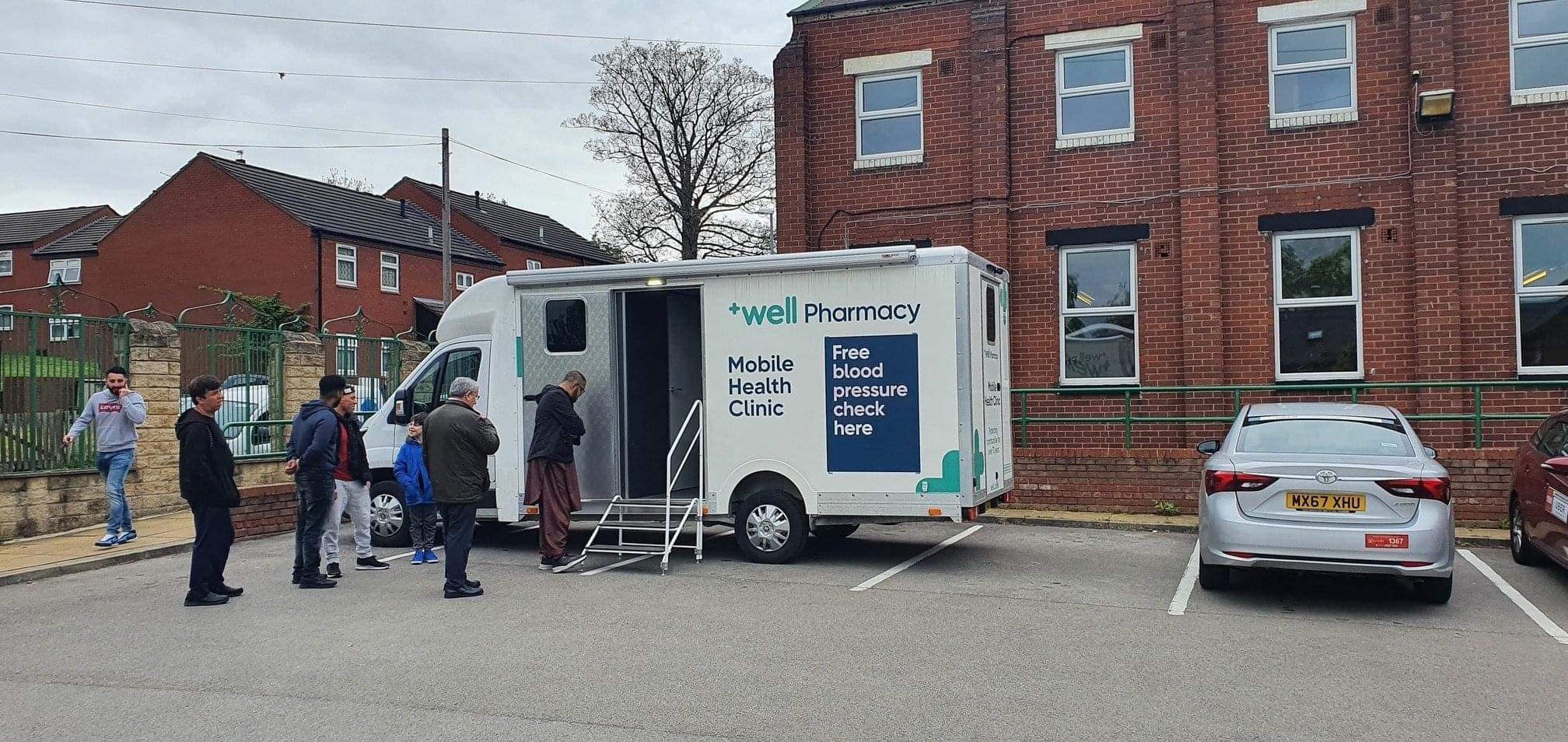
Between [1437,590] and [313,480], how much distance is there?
8489 millimetres

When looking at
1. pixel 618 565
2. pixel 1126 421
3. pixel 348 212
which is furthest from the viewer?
pixel 348 212

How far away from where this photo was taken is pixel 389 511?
1131 cm

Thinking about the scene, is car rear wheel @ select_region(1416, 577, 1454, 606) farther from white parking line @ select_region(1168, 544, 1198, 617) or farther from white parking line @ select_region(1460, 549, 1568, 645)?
white parking line @ select_region(1168, 544, 1198, 617)

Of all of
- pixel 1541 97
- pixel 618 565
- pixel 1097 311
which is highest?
→ pixel 1541 97

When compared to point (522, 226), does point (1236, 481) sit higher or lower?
lower

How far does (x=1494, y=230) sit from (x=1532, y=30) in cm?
242

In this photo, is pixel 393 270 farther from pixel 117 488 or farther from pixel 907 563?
pixel 907 563

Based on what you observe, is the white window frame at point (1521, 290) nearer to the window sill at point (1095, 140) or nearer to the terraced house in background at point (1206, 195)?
the terraced house in background at point (1206, 195)

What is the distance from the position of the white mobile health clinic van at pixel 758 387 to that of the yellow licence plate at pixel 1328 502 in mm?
2506

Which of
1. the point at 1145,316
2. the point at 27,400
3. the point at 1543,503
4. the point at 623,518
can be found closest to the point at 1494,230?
the point at 1145,316

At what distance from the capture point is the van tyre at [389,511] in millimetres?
11297

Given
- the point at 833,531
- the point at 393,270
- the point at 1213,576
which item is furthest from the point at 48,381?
the point at 393,270

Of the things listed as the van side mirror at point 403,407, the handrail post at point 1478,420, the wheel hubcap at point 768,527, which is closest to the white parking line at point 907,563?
the wheel hubcap at point 768,527

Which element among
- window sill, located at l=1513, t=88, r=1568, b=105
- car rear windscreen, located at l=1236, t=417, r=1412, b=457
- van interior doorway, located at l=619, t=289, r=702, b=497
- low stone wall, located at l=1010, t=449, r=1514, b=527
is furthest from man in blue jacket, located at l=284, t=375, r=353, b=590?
window sill, located at l=1513, t=88, r=1568, b=105
